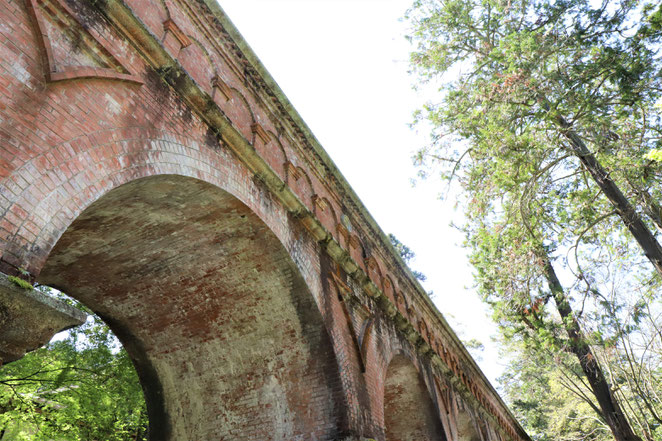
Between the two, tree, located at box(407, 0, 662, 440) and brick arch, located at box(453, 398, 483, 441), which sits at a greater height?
tree, located at box(407, 0, 662, 440)

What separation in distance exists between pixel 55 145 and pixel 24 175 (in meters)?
0.37

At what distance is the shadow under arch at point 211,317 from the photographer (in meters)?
5.91

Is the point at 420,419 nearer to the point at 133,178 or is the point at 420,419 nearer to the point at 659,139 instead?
the point at 659,139

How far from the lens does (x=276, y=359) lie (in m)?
6.66

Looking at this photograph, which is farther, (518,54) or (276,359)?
(518,54)

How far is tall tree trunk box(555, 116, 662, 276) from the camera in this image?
8109 millimetres

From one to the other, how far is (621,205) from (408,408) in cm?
581

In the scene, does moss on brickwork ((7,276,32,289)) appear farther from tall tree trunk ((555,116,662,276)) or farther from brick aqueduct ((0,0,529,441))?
tall tree trunk ((555,116,662,276))

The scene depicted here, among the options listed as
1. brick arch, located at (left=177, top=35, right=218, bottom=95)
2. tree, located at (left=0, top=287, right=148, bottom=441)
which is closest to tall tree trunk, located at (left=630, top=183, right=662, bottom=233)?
brick arch, located at (left=177, top=35, right=218, bottom=95)

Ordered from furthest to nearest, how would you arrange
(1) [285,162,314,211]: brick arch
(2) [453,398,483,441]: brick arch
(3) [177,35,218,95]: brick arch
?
(2) [453,398,483,441]: brick arch, (1) [285,162,314,211]: brick arch, (3) [177,35,218,95]: brick arch

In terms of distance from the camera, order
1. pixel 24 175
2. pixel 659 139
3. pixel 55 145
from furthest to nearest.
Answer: pixel 659 139
pixel 55 145
pixel 24 175

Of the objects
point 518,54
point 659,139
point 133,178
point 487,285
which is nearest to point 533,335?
point 487,285

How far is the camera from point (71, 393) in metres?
9.16

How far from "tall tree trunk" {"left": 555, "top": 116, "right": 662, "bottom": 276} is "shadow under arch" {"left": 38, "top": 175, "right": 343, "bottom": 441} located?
210 inches
